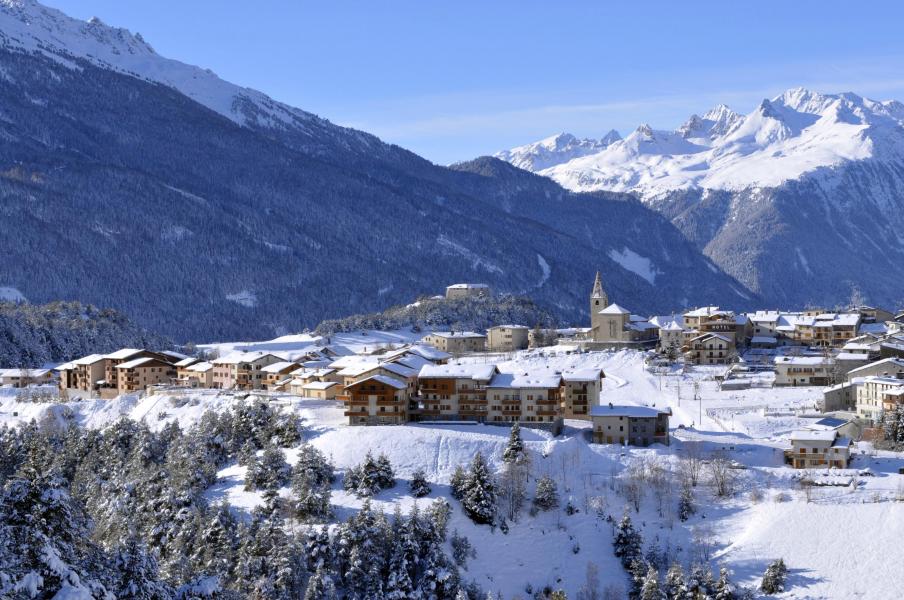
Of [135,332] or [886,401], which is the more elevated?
[135,332]

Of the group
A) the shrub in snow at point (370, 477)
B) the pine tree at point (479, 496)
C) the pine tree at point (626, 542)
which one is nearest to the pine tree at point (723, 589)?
the pine tree at point (626, 542)

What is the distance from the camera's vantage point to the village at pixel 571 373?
300ft

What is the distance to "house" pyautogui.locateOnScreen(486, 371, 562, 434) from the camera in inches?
3625

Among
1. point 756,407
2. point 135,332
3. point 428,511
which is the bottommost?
point 428,511

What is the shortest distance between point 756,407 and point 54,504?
80.8m

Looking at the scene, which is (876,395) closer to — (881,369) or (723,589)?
(881,369)

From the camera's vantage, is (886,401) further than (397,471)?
Yes

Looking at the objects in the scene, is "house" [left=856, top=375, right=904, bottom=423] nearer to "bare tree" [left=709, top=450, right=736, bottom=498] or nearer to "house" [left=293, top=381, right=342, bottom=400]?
"bare tree" [left=709, top=450, right=736, bottom=498]

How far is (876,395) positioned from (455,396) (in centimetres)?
3603

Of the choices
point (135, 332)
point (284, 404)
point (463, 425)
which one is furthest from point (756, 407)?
point (135, 332)

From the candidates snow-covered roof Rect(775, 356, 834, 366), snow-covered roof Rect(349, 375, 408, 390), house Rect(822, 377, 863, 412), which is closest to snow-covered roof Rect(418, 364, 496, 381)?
snow-covered roof Rect(349, 375, 408, 390)

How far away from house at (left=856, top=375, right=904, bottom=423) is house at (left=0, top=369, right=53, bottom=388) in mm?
87412

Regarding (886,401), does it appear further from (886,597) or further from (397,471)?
(397,471)

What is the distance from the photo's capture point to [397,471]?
81.9m
